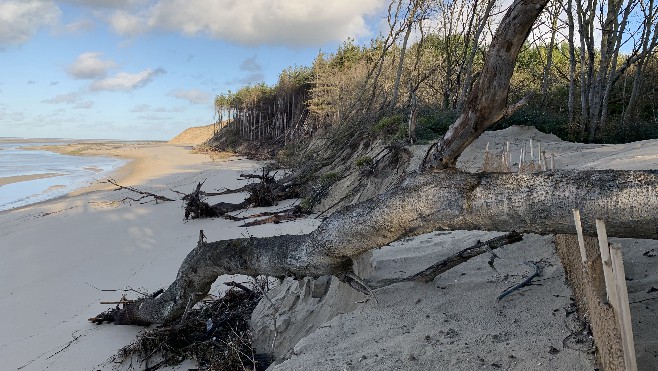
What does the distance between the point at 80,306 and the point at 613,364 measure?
5.17m

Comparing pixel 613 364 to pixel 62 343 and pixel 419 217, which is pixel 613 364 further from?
pixel 62 343

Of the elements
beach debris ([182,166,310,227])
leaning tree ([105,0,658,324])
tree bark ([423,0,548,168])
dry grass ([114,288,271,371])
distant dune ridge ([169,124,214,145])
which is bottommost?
dry grass ([114,288,271,371])

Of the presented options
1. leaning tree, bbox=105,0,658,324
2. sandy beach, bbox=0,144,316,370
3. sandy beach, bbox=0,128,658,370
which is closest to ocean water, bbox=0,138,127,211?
sandy beach, bbox=0,144,316,370

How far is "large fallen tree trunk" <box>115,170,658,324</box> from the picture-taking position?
6.04 feet

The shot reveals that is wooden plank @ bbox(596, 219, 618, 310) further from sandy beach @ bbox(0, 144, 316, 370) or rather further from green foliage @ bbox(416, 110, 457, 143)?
green foliage @ bbox(416, 110, 457, 143)

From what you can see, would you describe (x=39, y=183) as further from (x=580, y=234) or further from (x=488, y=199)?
(x=580, y=234)

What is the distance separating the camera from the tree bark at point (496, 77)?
200 centimetres

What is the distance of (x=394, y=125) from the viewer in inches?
397

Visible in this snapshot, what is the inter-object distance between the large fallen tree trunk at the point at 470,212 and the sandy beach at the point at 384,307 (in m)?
0.48

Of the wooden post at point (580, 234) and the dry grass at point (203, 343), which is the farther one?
the dry grass at point (203, 343)

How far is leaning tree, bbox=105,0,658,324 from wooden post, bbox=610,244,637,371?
21.3 inches

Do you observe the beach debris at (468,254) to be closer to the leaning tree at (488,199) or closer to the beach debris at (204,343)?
the leaning tree at (488,199)

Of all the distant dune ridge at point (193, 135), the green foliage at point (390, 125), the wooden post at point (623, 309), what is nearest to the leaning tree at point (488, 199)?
the wooden post at point (623, 309)

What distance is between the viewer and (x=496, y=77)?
2084mm
